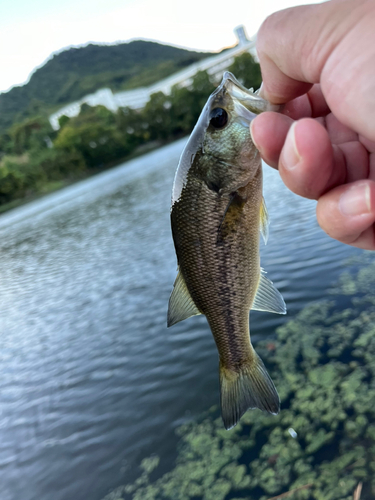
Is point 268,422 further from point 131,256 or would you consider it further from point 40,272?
point 40,272

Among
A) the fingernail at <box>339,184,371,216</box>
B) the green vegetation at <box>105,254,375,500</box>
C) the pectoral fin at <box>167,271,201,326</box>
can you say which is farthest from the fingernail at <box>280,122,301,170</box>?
the green vegetation at <box>105,254,375,500</box>

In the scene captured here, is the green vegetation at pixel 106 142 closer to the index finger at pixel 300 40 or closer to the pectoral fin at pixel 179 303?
the pectoral fin at pixel 179 303

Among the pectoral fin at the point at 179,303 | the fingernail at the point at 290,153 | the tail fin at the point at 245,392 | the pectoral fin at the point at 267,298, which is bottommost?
the tail fin at the point at 245,392

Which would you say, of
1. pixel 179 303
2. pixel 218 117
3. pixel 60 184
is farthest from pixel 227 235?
pixel 60 184

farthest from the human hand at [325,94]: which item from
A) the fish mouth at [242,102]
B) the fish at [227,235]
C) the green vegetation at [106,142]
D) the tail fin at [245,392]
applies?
the green vegetation at [106,142]

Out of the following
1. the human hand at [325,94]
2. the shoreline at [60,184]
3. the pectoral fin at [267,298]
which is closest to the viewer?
the human hand at [325,94]

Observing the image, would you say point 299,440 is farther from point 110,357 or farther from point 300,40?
point 110,357
